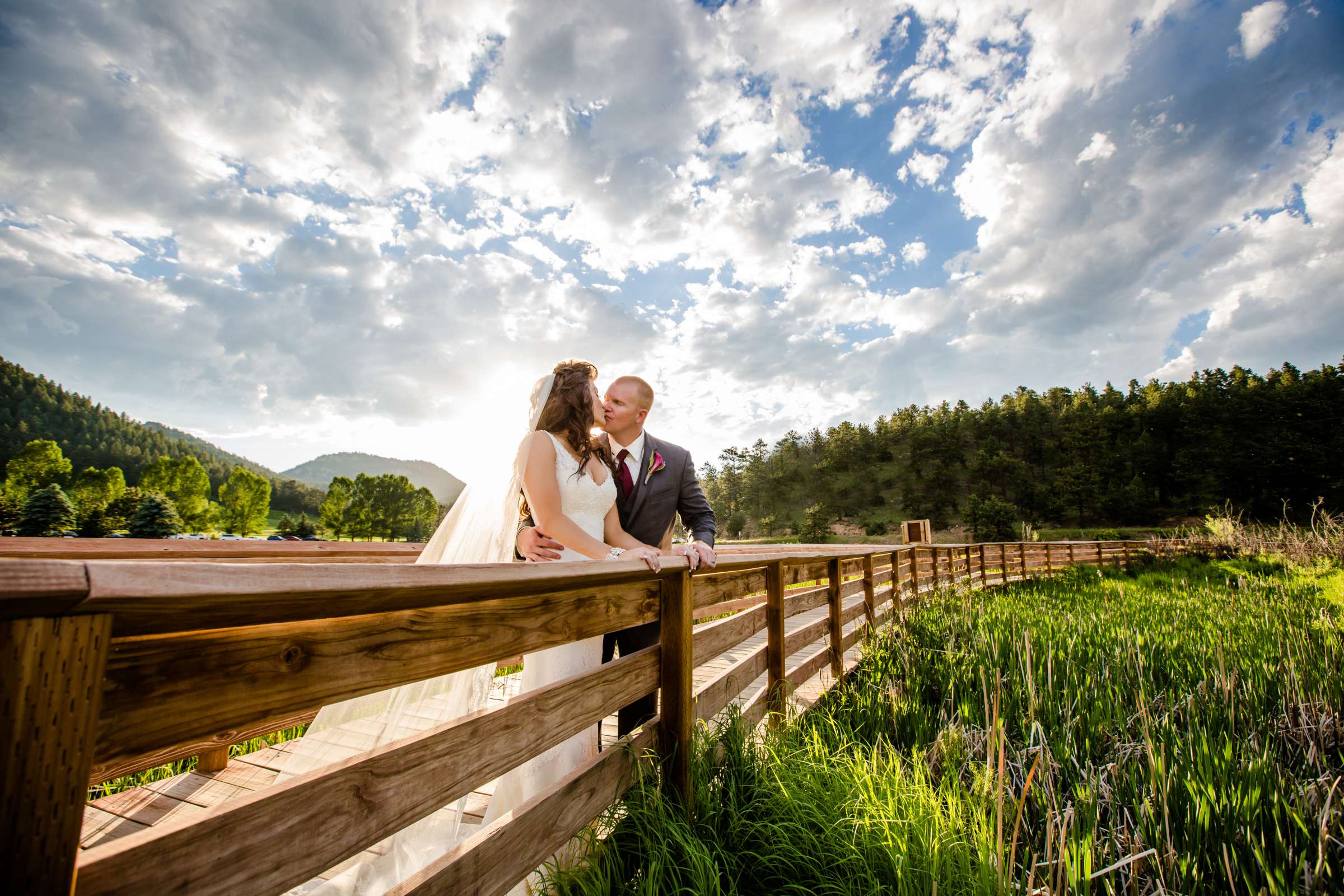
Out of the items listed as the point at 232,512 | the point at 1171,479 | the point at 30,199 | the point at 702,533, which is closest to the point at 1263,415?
the point at 1171,479

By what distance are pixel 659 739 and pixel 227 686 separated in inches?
62.7

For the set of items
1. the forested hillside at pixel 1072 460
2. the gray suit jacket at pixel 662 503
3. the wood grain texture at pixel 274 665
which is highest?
the forested hillside at pixel 1072 460

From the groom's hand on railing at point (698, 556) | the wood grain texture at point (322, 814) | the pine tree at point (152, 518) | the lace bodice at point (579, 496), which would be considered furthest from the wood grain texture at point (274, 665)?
the pine tree at point (152, 518)

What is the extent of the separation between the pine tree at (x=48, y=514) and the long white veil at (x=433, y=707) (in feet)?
132

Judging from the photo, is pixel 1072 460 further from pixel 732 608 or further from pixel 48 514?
pixel 48 514

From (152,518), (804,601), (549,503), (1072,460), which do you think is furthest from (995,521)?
(152,518)

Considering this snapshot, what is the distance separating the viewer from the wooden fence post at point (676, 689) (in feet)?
6.55

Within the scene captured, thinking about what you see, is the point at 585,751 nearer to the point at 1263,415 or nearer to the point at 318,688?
the point at 318,688

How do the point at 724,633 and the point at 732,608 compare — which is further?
the point at 732,608

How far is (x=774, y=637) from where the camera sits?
3191 mm

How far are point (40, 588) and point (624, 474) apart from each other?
2421 mm

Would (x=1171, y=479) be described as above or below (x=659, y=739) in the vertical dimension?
above

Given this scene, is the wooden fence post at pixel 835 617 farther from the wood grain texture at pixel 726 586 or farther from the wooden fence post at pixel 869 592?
the wood grain texture at pixel 726 586

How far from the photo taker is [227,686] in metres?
0.78
